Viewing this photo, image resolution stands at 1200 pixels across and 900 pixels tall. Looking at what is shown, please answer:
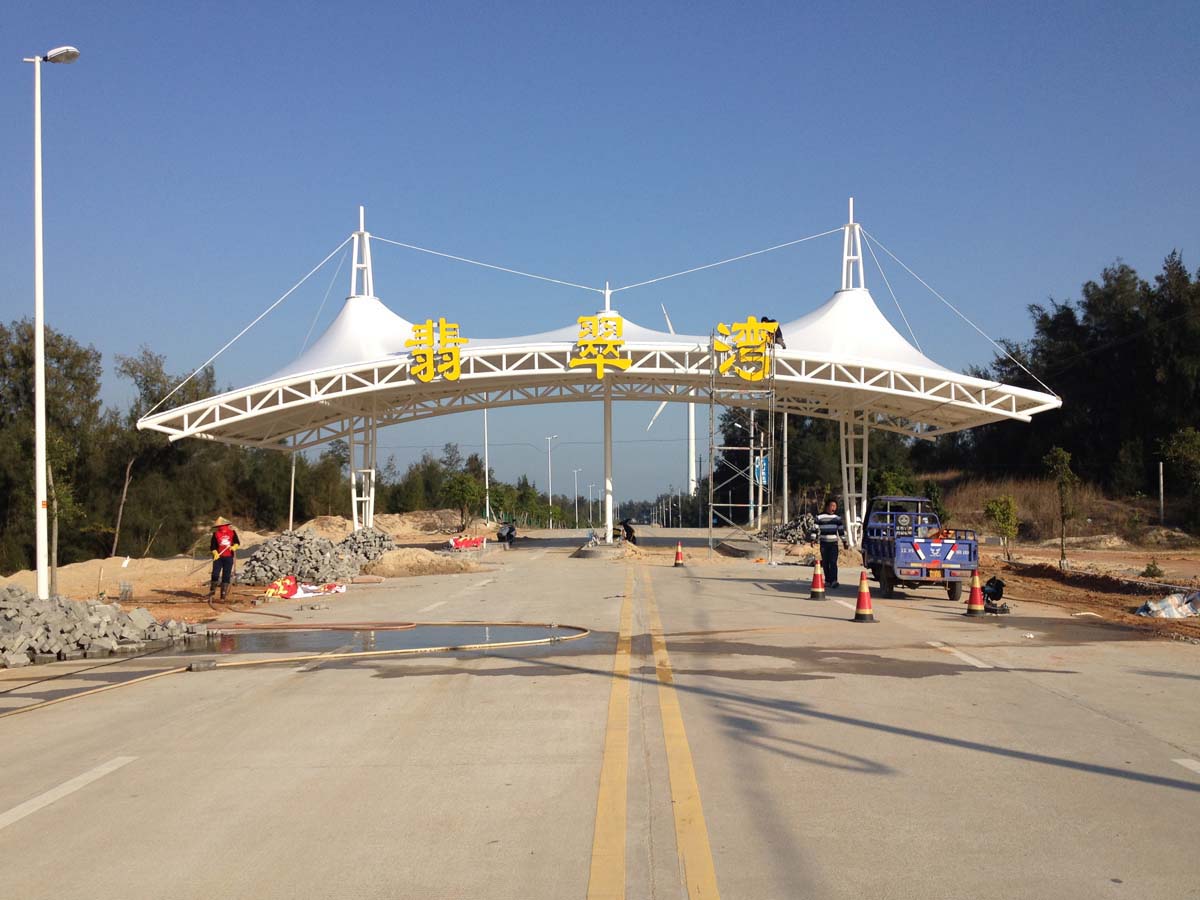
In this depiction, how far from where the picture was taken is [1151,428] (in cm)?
5744

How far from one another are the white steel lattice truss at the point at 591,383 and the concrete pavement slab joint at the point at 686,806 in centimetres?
2926

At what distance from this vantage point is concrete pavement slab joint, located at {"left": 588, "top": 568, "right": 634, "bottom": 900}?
497 cm

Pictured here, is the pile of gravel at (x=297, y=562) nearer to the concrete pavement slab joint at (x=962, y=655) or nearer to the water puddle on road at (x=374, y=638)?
the water puddle on road at (x=374, y=638)

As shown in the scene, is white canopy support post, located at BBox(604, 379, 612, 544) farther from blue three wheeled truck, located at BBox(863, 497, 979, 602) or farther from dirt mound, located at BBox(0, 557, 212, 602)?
blue three wheeled truck, located at BBox(863, 497, 979, 602)

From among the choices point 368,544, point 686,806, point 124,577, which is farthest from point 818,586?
point 124,577

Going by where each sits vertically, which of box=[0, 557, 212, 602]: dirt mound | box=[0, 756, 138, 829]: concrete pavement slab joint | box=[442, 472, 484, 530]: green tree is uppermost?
box=[442, 472, 484, 530]: green tree

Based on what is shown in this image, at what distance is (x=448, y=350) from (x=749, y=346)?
1076 centimetres

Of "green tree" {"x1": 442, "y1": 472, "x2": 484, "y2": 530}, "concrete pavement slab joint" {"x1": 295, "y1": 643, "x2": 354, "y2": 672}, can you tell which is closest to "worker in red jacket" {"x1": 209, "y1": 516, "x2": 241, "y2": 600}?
"concrete pavement slab joint" {"x1": 295, "y1": 643, "x2": 354, "y2": 672}

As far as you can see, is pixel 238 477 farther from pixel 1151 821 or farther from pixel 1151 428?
pixel 1151 821

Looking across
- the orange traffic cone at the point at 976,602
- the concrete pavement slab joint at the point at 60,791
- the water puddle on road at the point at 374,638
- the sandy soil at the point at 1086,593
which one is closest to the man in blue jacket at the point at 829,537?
the sandy soil at the point at 1086,593

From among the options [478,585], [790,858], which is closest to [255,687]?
[790,858]

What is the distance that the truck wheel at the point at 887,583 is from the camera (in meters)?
21.3

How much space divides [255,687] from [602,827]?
248 inches

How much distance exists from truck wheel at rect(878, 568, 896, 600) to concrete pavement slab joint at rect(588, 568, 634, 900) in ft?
38.2
